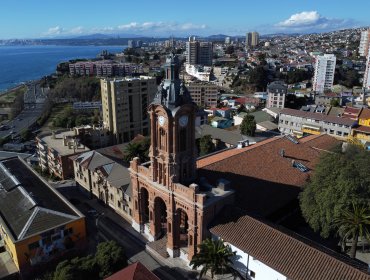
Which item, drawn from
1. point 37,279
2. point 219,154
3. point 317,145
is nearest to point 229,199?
point 219,154

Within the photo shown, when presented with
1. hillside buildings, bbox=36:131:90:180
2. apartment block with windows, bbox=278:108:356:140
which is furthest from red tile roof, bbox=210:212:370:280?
apartment block with windows, bbox=278:108:356:140

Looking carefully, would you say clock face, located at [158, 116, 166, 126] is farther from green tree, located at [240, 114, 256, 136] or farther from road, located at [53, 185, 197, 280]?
green tree, located at [240, 114, 256, 136]

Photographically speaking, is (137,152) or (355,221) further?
(137,152)

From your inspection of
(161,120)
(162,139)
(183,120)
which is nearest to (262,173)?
(183,120)

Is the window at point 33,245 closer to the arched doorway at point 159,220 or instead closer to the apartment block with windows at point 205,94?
the arched doorway at point 159,220

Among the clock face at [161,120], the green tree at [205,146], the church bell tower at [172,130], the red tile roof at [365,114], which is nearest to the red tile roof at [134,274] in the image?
the church bell tower at [172,130]

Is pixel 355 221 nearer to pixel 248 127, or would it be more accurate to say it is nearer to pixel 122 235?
pixel 122 235

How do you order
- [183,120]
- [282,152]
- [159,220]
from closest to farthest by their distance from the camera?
[183,120] < [159,220] < [282,152]

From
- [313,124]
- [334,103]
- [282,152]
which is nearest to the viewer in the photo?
[282,152]
